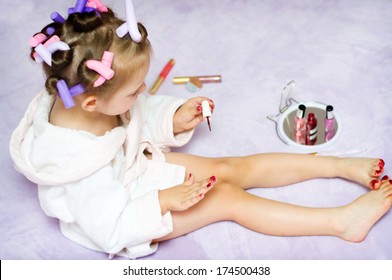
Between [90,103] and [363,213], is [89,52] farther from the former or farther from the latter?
[363,213]

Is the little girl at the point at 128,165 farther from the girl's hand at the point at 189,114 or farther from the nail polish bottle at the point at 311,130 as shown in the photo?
the nail polish bottle at the point at 311,130

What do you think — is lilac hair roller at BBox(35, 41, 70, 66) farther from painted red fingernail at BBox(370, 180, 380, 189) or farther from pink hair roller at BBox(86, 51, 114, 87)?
painted red fingernail at BBox(370, 180, 380, 189)

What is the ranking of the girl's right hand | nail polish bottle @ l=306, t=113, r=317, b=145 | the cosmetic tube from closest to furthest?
the girl's right hand → nail polish bottle @ l=306, t=113, r=317, b=145 → the cosmetic tube

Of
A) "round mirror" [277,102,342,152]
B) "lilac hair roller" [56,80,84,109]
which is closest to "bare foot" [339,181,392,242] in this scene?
"round mirror" [277,102,342,152]

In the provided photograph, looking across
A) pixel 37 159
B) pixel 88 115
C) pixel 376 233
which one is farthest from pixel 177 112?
Answer: pixel 376 233

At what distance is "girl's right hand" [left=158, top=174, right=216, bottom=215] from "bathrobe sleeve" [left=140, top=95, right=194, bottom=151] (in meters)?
0.21

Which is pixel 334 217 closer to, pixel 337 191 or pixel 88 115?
pixel 337 191

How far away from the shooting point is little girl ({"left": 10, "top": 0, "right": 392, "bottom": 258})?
1.10m

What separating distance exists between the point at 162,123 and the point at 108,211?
1.00ft

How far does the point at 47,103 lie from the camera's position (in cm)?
125

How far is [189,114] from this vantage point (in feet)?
4.50

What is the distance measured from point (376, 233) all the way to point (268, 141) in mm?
364

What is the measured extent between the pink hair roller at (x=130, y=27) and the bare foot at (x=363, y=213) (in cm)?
58

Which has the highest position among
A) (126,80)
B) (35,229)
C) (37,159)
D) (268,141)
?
(126,80)
